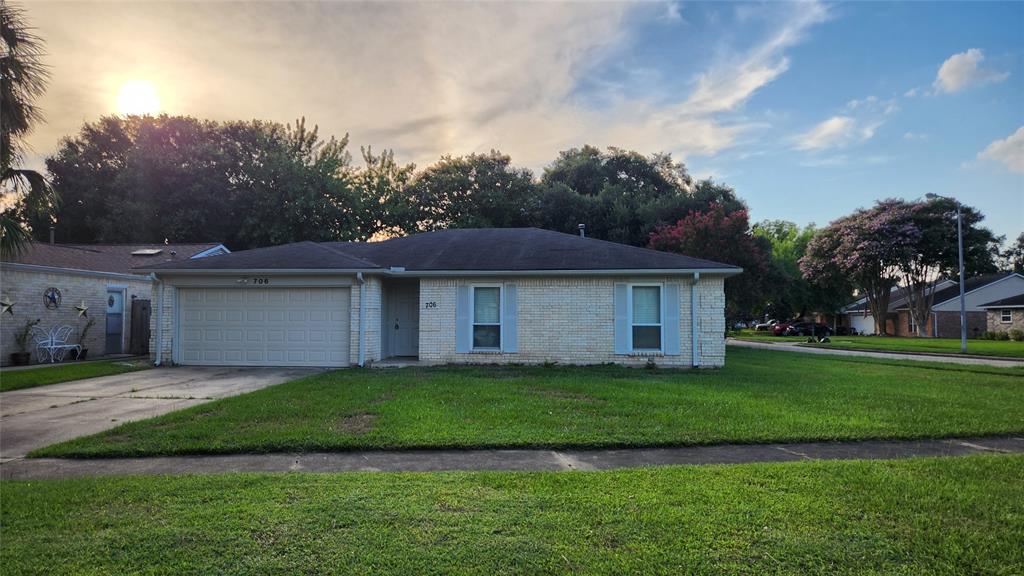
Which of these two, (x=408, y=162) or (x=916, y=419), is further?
(x=408, y=162)

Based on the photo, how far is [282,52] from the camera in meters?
11.6

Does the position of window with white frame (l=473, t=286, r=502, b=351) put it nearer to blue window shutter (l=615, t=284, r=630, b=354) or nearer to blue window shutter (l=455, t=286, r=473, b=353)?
blue window shutter (l=455, t=286, r=473, b=353)

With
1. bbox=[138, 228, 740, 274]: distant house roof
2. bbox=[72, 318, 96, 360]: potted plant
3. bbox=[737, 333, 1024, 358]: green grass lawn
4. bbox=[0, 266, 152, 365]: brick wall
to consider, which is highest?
bbox=[138, 228, 740, 274]: distant house roof

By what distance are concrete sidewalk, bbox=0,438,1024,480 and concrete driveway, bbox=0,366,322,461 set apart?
1253mm

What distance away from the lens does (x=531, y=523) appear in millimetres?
3525

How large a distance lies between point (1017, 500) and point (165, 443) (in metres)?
8.05

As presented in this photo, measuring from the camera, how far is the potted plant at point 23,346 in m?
13.8

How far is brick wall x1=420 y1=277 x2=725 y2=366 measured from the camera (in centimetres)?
1287

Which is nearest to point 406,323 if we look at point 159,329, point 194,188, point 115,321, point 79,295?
point 159,329

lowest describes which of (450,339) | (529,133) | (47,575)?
(47,575)

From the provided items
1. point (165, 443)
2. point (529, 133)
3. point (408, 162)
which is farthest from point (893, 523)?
point (408, 162)

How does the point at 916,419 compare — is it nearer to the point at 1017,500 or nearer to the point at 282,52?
the point at 1017,500

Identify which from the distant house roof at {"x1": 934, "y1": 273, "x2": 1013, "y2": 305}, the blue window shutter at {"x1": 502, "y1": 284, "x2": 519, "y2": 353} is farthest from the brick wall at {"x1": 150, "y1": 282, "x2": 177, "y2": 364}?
the distant house roof at {"x1": 934, "y1": 273, "x2": 1013, "y2": 305}

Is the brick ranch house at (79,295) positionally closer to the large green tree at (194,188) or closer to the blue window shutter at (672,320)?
the large green tree at (194,188)
